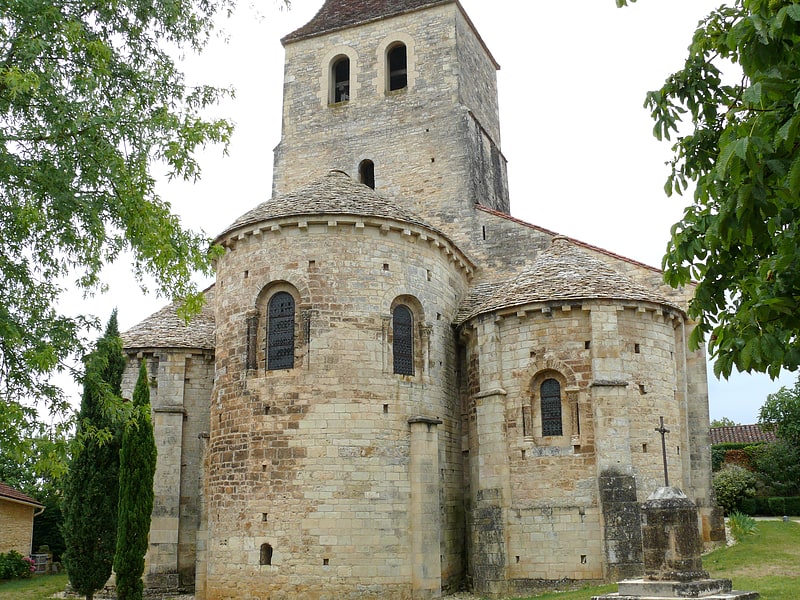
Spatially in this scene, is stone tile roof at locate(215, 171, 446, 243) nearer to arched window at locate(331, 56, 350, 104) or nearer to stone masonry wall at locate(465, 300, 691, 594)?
stone masonry wall at locate(465, 300, 691, 594)

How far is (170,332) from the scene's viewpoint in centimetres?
2017

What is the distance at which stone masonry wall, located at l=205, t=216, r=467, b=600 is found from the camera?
1549 centimetres

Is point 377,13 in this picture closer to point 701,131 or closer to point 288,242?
point 288,242

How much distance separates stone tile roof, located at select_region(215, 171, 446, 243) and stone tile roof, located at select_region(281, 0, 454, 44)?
28.0 feet

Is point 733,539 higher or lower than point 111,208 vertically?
lower

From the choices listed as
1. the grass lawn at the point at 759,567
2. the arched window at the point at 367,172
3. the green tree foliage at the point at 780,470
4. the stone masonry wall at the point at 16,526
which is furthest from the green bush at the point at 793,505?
the stone masonry wall at the point at 16,526

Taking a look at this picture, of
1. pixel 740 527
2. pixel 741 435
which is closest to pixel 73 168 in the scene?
pixel 740 527

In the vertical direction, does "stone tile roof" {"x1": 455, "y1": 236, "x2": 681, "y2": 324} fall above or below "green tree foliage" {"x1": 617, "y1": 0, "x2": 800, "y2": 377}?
above

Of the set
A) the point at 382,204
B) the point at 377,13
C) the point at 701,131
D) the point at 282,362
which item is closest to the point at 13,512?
the point at 282,362

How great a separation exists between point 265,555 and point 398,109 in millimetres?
14200

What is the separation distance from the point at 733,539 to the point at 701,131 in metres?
16.2

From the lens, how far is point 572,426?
16594 millimetres

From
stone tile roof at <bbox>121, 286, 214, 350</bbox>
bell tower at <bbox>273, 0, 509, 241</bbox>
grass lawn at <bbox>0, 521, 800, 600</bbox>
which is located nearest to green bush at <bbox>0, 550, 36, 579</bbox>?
grass lawn at <bbox>0, 521, 800, 600</bbox>

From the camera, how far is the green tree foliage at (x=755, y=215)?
13.5 ft
